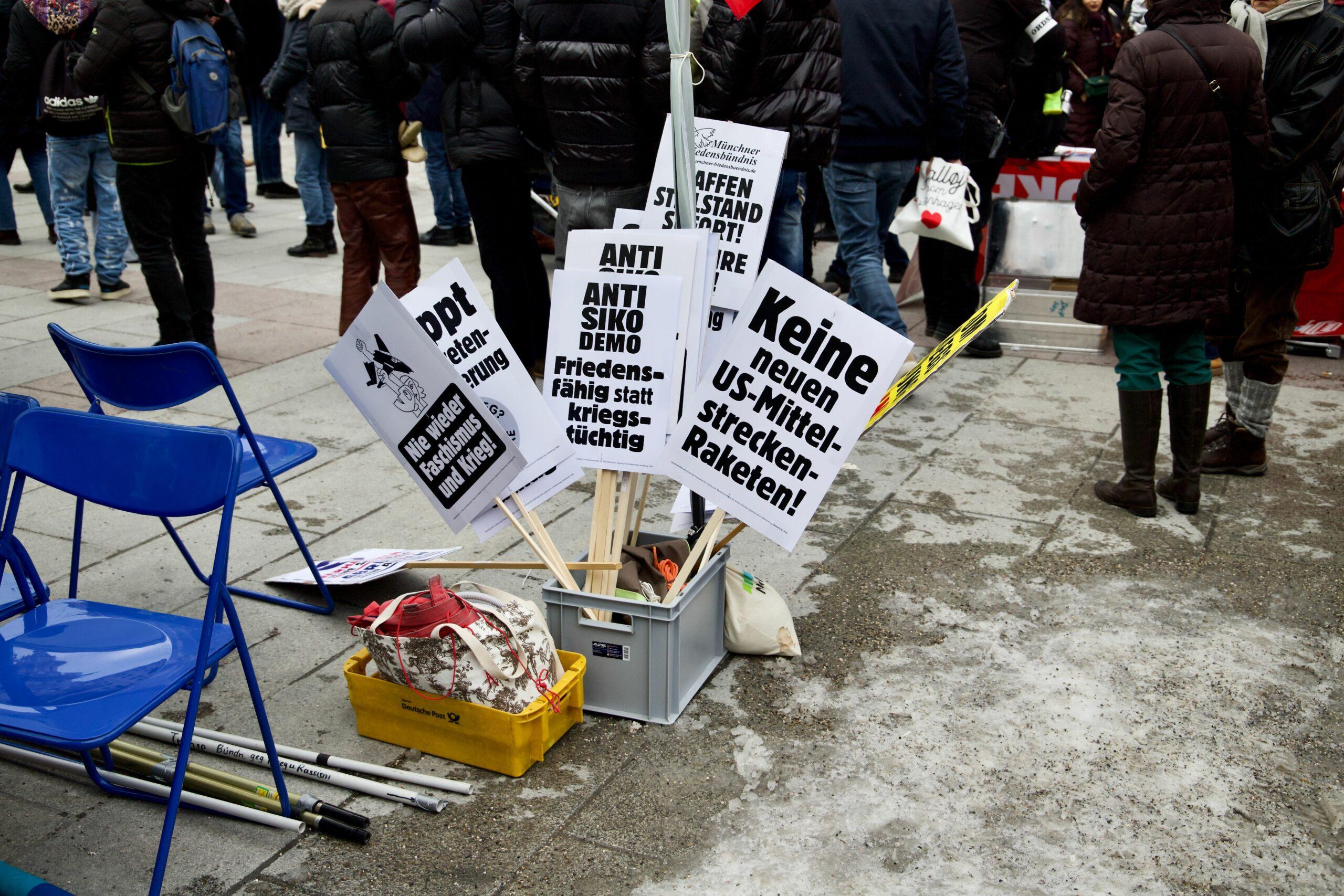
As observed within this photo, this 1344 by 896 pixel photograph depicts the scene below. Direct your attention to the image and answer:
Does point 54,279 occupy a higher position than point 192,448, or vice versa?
point 192,448

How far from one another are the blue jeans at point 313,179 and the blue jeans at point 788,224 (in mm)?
4590

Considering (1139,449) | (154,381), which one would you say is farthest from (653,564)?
(1139,449)

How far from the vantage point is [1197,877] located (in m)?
2.89

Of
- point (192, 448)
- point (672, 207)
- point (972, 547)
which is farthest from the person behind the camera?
point (972, 547)

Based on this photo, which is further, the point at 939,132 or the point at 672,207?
the point at 939,132

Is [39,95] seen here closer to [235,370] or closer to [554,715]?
[235,370]

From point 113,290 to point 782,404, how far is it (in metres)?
6.74

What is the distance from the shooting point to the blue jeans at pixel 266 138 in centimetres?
1154

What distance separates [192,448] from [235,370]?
4.32m

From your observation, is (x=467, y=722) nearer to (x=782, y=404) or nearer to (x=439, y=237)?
(x=782, y=404)

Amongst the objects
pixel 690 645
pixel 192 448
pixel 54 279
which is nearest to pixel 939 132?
pixel 690 645

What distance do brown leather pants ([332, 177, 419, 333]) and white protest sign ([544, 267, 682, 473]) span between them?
3.11 meters

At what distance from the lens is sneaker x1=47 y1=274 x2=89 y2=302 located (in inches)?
324

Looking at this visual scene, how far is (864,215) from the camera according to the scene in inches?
257
